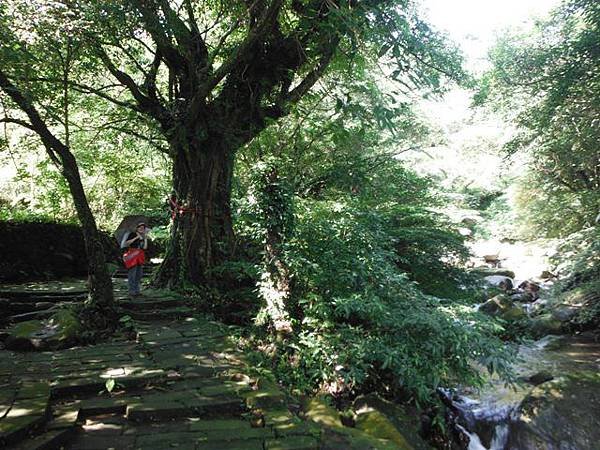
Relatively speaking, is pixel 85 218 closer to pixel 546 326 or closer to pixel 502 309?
pixel 502 309

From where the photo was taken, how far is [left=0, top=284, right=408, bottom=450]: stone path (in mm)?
3061

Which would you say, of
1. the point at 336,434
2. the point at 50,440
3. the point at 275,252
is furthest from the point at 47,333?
the point at 336,434

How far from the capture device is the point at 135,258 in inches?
285

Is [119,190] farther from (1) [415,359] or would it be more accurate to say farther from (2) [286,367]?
(1) [415,359]

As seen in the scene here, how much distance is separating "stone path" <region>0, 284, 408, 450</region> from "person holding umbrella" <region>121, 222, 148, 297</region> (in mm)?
2101

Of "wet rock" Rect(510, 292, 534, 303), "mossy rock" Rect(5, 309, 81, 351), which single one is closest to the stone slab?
"mossy rock" Rect(5, 309, 81, 351)

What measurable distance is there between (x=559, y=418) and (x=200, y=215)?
5868mm

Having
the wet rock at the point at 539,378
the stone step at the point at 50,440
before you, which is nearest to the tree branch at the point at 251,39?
the stone step at the point at 50,440

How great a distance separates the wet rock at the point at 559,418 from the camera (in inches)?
194

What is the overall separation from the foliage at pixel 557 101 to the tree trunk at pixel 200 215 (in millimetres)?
4857

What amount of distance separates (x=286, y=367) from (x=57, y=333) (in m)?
2.82

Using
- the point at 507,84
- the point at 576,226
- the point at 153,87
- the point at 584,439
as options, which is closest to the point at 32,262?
the point at 153,87

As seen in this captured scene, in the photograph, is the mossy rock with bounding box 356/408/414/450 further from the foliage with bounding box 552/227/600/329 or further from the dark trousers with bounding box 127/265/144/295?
the foliage with bounding box 552/227/600/329

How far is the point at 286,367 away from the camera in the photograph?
476cm
